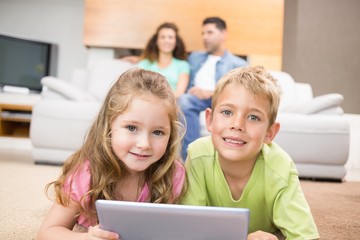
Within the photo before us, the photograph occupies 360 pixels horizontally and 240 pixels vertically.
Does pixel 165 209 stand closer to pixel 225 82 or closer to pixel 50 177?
pixel 225 82

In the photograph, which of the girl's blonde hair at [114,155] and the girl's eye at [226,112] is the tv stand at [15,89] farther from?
the girl's eye at [226,112]

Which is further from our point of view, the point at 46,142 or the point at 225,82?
the point at 46,142

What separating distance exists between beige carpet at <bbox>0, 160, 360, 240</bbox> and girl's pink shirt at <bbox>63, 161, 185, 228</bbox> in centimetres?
14

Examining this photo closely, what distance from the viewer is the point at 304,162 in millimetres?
2494

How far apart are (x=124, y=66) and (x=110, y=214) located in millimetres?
2600

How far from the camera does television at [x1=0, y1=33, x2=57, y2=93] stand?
13.3ft

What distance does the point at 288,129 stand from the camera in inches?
96.6

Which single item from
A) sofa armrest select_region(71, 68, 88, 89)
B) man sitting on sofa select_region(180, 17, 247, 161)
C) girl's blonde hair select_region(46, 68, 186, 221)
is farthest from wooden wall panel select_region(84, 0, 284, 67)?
girl's blonde hair select_region(46, 68, 186, 221)

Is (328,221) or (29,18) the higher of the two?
(29,18)

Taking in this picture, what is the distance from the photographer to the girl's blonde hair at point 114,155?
916 millimetres

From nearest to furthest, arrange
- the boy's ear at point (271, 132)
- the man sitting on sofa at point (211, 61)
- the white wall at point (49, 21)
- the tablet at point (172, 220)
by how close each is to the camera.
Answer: the tablet at point (172, 220)
the boy's ear at point (271, 132)
the man sitting on sofa at point (211, 61)
the white wall at point (49, 21)

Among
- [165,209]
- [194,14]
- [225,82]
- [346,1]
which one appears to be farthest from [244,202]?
[346,1]

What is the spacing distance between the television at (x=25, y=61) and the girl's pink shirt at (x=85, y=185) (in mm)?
3422

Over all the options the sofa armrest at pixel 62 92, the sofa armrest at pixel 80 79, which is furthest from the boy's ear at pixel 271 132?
the sofa armrest at pixel 80 79
